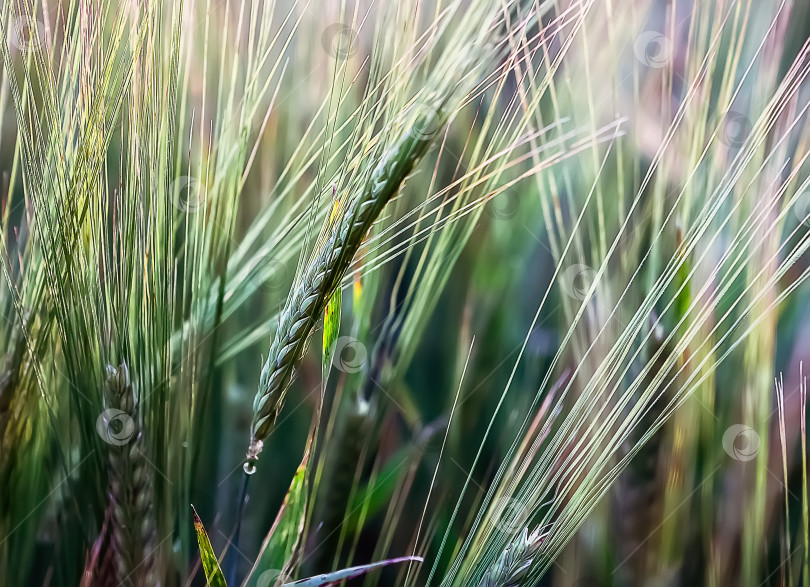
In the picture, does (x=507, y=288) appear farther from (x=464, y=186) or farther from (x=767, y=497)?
(x=767, y=497)

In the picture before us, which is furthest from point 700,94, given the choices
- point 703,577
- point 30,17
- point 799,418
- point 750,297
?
point 30,17
